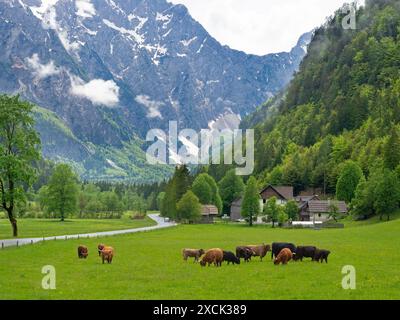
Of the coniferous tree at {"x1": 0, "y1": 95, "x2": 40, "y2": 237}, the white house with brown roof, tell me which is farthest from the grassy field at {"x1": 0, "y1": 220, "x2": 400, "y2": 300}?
the white house with brown roof

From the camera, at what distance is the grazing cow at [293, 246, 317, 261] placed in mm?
48500

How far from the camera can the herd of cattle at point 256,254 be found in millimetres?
45375

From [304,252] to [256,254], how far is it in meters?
5.05

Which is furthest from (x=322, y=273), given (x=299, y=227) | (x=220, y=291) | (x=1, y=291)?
(x=299, y=227)

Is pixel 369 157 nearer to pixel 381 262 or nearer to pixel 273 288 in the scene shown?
pixel 381 262

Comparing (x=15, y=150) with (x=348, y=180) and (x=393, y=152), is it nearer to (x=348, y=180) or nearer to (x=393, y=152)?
(x=393, y=152)

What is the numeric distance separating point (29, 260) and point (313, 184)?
15207cm

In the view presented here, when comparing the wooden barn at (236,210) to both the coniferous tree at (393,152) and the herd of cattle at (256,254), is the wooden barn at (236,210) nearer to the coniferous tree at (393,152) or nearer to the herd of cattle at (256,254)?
the coniferous tree at (393,152)

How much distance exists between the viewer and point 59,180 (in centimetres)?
16662

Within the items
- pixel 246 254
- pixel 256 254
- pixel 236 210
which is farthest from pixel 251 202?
pixel 246 254

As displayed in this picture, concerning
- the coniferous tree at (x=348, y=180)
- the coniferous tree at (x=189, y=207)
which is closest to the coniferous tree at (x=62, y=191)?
the coniferous tree at (x=189, y=207)

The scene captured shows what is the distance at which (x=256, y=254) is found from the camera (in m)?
52.3

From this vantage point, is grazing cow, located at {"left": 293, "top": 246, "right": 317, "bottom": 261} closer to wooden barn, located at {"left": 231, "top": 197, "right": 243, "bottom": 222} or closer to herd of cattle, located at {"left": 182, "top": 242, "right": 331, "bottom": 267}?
herd of cattle, located at {"left": 182, "top": 242, "right": 331, "bottom": 267}

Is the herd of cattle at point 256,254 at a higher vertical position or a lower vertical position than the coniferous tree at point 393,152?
lower
